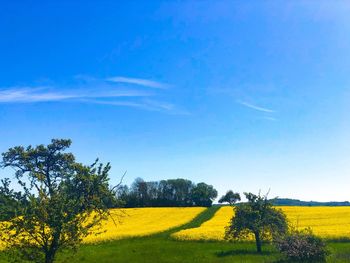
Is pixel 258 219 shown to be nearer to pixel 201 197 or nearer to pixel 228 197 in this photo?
pixel 201 197

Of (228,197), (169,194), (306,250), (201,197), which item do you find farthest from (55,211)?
(228,197)

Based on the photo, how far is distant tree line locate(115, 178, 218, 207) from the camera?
134275 mm

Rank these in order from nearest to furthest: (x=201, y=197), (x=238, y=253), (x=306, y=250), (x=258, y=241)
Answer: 1. (x=306, y=250)
2. (x=238, y=253)
3. (x=258, y=241)
4. (x=201, y=197)

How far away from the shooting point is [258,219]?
3328 cm

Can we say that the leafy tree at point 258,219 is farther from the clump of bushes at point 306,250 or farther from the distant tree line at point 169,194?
the distant tree line at point 169,194

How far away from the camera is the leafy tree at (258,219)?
3303cm

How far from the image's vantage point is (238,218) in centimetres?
3391

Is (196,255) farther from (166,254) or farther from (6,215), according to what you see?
(6,215)

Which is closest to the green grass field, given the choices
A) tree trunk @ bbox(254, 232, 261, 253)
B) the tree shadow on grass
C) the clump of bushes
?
the tree shadow on grass

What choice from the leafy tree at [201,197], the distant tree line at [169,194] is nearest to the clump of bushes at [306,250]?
the distant tree line at [169,194]

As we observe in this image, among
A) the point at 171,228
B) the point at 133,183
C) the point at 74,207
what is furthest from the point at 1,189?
the point at 133,183

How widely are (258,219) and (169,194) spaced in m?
124

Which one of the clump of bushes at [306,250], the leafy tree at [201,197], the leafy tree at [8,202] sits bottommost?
the clump of bushes at [306,250]

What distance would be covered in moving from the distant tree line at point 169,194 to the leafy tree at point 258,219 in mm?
93792
